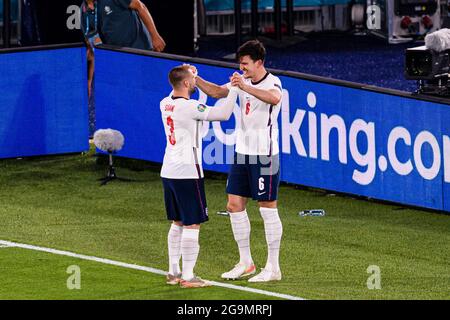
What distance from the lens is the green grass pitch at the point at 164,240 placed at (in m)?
15.0

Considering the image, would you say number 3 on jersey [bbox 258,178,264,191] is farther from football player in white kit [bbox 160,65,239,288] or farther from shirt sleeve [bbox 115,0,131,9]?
shirt sleeve [bbox 115,0,131,9]

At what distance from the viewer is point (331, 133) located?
64.9 ft

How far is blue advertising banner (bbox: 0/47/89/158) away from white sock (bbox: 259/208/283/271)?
7.24 meters

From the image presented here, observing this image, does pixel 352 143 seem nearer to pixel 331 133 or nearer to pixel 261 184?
pixel 331 133

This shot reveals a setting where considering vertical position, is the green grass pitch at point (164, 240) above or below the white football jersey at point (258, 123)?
below

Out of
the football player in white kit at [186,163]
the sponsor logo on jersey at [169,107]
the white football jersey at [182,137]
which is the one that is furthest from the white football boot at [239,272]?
the sponsor logo on jersey at [169,107]

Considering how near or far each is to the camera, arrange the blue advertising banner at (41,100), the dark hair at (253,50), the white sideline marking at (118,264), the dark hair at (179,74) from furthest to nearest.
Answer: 1. the blue advertising banner at (41,100)
2. the dark hair at (253,50)
3. the dark hair at (179,74)
4. the white sideline marking at (118,264)

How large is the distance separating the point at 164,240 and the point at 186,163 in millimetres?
2724

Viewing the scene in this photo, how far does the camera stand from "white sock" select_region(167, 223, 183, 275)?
49.4ft

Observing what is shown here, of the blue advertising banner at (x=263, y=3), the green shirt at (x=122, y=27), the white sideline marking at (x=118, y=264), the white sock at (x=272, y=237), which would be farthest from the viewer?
the blue advertising banner at (x=263, y=3)

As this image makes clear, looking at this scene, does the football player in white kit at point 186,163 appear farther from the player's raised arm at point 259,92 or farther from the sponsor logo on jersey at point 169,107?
the player's raised arm at point 259,92

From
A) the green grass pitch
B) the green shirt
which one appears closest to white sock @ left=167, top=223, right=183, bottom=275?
the green grass pitch

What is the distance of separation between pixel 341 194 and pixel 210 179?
199 cm

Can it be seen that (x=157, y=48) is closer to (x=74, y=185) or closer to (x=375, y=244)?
(x=74, y=185)
